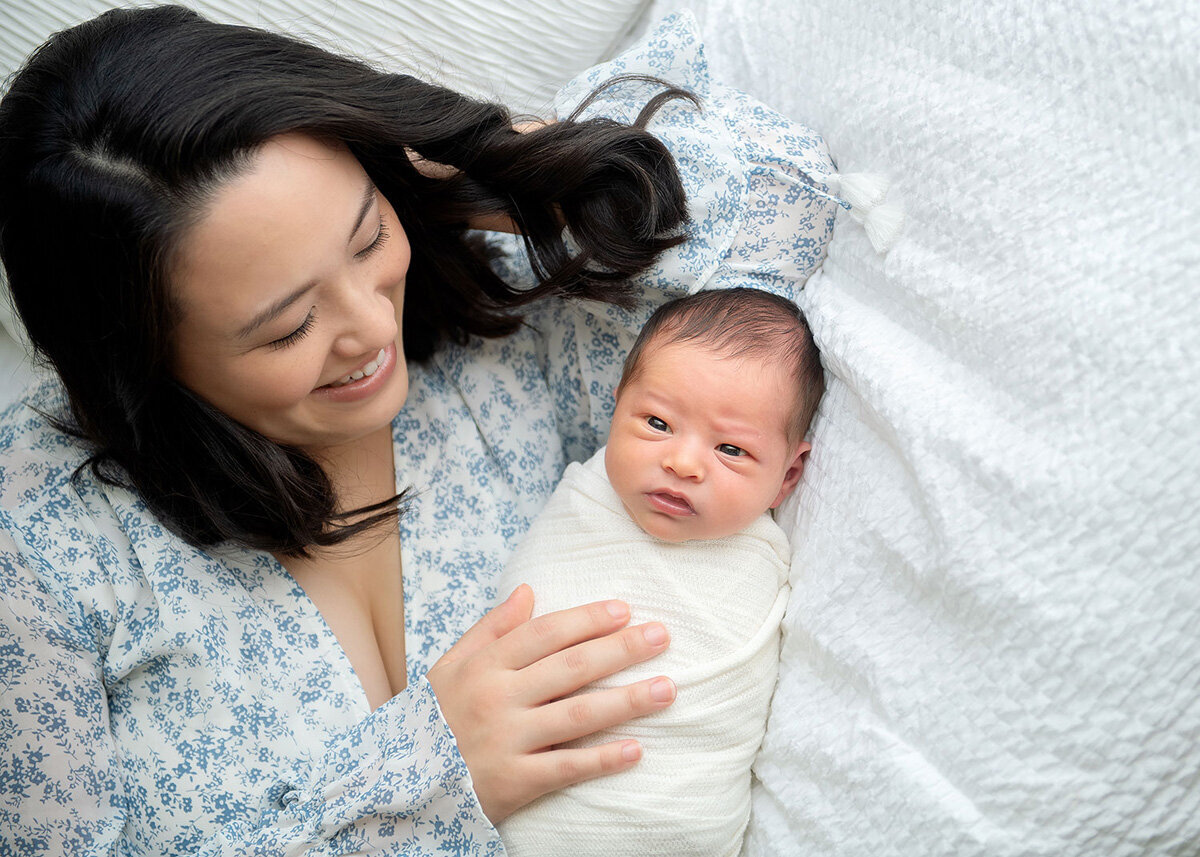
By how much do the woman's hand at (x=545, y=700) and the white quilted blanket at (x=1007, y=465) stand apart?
0.61 feet

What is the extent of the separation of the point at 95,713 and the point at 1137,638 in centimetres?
102

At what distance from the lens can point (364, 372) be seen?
1021mm

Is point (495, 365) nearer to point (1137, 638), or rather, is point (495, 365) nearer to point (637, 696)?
point (637, 696)

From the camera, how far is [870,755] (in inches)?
34.9

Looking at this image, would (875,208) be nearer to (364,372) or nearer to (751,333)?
(751,333)

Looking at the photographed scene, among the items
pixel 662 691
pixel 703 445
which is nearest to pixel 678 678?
pixel 662 691

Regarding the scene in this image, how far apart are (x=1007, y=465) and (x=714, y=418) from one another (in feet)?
0.98

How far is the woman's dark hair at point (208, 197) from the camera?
2.81ft

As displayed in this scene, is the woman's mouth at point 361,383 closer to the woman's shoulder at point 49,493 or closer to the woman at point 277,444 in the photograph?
the woman at point 277,444

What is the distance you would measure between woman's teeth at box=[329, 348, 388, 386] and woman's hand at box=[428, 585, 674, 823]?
0.34 metres

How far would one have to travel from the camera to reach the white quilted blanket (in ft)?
2.45

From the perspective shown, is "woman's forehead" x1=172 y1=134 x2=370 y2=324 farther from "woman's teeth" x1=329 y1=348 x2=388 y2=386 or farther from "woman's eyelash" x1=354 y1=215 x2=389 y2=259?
"woman's teeth" x1=329 y1=348 x2=388 y2=386

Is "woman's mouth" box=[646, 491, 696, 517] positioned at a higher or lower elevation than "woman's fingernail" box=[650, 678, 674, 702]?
higher

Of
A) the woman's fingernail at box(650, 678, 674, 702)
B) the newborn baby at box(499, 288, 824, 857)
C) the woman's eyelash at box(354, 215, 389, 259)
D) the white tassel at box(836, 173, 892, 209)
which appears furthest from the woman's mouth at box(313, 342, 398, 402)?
the white tassel at box(836, 173, 892, 209)
